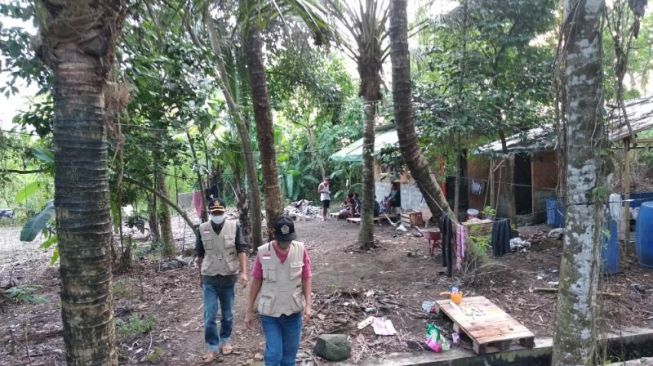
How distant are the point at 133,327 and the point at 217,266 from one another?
5.89ft

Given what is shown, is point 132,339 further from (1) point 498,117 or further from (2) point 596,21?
(1) point 498,117

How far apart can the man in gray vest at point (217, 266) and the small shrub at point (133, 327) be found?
1.21 m

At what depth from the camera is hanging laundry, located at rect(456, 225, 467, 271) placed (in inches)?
289

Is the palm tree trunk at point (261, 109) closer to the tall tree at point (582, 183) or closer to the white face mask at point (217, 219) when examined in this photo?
the white face mask at point (217, 219)

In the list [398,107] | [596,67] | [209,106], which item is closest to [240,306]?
[209,106]

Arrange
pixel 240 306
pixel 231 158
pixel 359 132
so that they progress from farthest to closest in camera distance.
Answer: pixel 359 132 < pixel 231 158 < pixel 240 306

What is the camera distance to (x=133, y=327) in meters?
5.67

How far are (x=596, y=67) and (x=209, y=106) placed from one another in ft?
17.2

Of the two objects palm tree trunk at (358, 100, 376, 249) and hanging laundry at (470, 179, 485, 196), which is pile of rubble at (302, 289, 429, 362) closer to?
palm tree trunk at (358, 100, 376, 249)

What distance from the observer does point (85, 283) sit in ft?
8.86

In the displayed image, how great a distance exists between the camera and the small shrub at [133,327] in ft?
18.2

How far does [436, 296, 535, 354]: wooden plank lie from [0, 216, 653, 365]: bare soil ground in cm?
26

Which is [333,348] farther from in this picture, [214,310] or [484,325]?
[484,325]

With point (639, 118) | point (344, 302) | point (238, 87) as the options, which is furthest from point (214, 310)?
point (639, 118)
